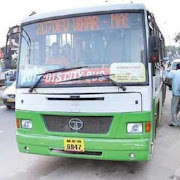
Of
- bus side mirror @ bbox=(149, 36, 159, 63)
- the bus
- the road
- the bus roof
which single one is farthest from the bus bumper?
the bus roof

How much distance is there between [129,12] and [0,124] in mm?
6591

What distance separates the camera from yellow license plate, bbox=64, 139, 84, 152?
15.7 feet

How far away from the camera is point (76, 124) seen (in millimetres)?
4867

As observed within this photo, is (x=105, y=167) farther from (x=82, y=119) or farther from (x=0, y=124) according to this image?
(x=0, y=124)

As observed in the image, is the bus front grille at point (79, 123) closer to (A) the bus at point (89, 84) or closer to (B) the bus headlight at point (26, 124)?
(A) the bus at point (89, 84)

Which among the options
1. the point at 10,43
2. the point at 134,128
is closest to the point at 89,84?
the point at 134,128

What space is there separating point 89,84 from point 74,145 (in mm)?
941

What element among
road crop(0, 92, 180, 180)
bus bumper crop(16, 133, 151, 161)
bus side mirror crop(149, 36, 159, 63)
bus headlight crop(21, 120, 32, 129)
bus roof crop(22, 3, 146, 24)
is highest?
bus roof crop(22, 3, 146, 24)

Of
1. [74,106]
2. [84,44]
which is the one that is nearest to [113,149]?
[74,106]

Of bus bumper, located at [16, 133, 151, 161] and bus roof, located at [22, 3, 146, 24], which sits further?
bus roof, located at [22, 3, 146, 24]

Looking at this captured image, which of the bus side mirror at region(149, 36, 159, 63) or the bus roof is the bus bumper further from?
the bus roof

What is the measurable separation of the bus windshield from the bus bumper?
33.3 inches

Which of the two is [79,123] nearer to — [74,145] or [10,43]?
[74,145]

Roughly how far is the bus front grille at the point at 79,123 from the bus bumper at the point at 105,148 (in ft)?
0.46
